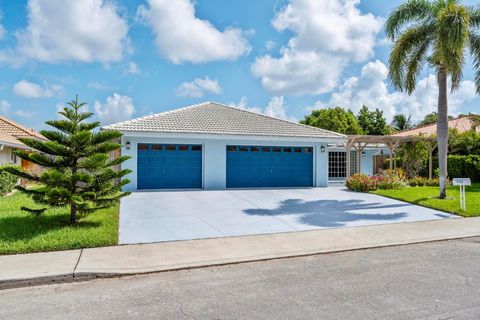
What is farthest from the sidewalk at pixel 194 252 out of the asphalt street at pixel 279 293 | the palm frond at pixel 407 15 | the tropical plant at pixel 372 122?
the tropical plant at pixel 372 122

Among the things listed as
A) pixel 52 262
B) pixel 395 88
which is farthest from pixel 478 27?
pixel 52 262

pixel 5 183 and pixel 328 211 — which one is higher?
pixel 5 183

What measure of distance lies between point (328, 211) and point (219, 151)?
7.12 metres

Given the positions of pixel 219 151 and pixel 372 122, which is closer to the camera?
pixel 219 151

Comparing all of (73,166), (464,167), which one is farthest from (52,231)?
(464,167)

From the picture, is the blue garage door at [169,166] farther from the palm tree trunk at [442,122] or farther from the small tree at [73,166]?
the palm tree trunk at [442,122]

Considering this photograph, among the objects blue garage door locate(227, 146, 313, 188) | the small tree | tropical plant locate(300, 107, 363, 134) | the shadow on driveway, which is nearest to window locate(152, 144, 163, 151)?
blue garage door locate(227, 146, 313, 188)

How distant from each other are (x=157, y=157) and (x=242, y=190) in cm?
426

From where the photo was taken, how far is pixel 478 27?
46.3ft

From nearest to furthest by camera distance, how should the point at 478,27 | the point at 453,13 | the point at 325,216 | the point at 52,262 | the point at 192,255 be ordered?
1. the point at 52,262
2. the point at 192,255
3. the point at 325,216
4. the point at 453,13
5. the point at 478,27

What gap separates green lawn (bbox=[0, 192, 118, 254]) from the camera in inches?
281

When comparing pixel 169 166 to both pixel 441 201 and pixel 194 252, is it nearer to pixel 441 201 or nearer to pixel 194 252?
pixel 194 252

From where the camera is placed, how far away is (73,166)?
28.1 feet

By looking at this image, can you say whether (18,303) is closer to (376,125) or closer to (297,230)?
(297,230)
